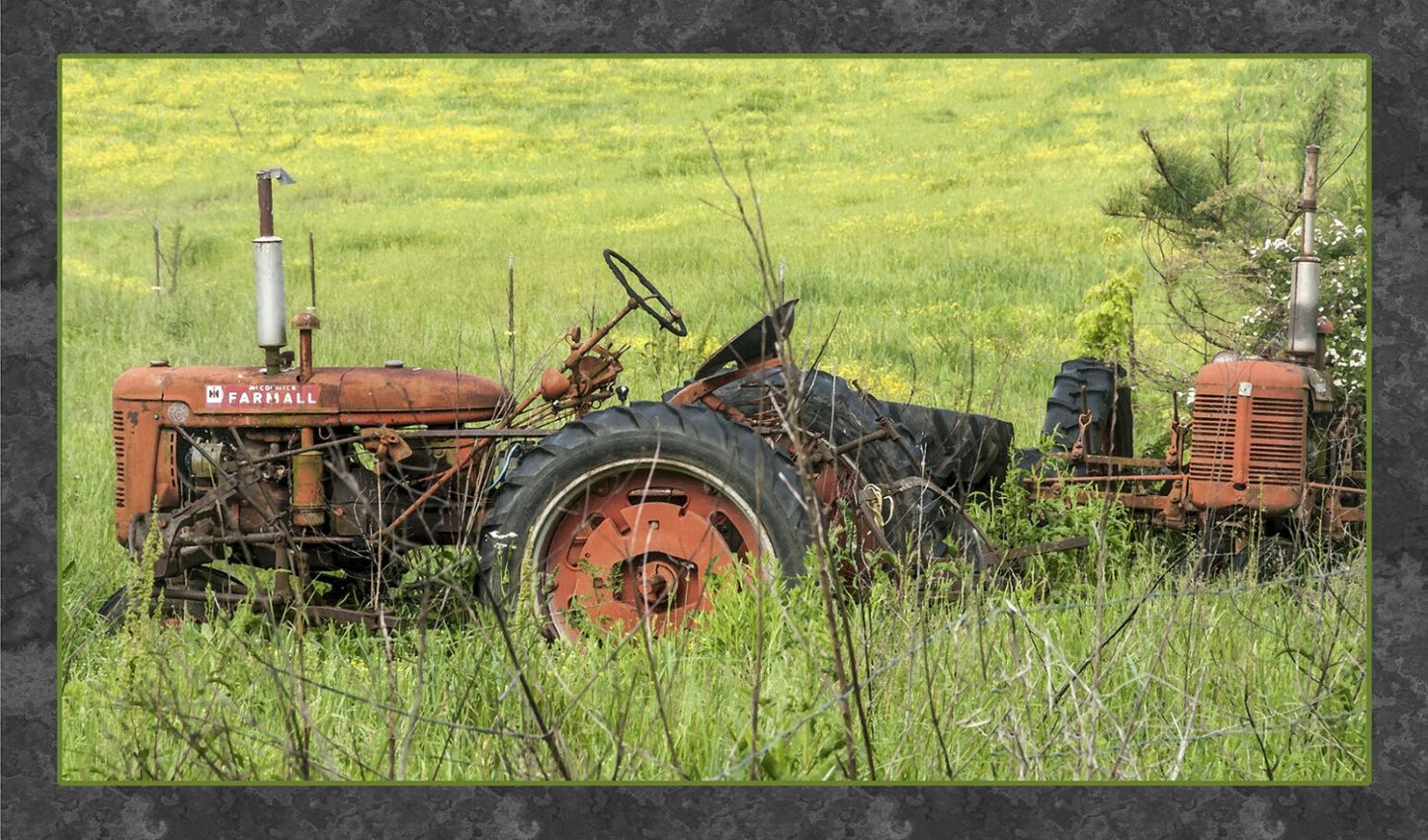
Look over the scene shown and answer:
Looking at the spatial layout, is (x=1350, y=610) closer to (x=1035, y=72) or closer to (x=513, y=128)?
(x=1035, y=72)

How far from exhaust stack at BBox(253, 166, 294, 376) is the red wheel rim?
1120mm

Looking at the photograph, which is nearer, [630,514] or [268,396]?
[630,514]

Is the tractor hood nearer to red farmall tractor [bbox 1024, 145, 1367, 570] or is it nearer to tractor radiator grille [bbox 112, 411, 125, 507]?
tractor radiator grille [bbox 112, 411, 125, 507]

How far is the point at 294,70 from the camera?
4.79m

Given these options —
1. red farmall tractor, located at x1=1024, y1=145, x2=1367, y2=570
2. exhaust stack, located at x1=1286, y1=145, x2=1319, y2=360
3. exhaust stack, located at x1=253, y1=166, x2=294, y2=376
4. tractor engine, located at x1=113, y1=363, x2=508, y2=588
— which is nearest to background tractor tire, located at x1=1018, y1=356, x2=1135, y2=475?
red farmall tractor, located at x1=1024, y1=145, x2=1367, y2=570

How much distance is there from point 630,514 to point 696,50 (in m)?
1.39

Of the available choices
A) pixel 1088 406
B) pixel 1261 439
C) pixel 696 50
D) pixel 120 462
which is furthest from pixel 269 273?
pixel 1261 439

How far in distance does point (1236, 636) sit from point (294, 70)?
3.21 metres

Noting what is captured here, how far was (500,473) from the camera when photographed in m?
5.42

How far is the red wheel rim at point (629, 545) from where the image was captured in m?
4.89

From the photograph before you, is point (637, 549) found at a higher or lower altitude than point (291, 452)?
lower

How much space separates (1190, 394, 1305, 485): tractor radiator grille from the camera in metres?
6.09

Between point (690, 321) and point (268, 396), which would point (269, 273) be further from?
point (690, 321)

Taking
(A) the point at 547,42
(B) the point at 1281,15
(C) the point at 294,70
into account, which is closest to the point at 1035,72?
(B) the point at 1281,15
